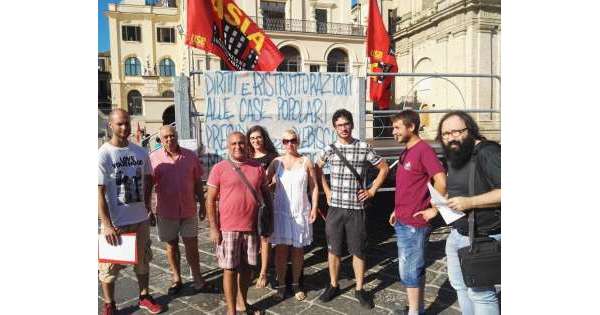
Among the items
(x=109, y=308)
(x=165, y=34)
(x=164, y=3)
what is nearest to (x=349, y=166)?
(x=109, y=308)

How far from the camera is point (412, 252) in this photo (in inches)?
122

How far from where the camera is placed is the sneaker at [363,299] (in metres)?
3.55

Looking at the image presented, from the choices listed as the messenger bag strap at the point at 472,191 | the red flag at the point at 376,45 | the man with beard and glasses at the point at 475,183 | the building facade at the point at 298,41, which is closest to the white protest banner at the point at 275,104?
the man with beard and glasses at the point at 475,183

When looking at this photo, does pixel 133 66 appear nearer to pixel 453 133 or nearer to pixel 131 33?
pixel 131 33

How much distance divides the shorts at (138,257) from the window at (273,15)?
24.3 meters

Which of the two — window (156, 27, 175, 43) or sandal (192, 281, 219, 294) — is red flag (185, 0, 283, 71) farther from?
window (156, 27, 175, 43)

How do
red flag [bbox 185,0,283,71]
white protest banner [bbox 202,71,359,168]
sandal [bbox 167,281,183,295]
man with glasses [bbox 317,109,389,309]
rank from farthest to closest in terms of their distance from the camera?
red flag [bbox 185,0,283,71], white protest banner [bbox 202,71,359,168], sandal [bbox 167,281,183,295], man with glasses [bbox 317,109,389,309]

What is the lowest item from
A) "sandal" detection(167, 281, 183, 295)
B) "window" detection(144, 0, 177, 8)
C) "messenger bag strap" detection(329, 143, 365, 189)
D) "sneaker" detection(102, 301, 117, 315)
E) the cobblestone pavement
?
the cobblestone pavement

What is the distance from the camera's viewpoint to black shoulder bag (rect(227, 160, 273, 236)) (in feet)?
10.5

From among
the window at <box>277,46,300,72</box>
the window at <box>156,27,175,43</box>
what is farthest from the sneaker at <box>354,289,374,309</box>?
the window at <box>156,27,175,43</box>

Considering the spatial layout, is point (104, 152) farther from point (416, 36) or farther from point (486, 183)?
point (416, 36)

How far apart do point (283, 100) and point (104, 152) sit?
206cm

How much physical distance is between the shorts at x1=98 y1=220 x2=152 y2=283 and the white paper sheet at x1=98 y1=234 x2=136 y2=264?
0.45 feet

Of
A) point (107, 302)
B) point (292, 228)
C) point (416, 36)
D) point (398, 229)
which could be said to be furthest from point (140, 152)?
point (416, 36)
